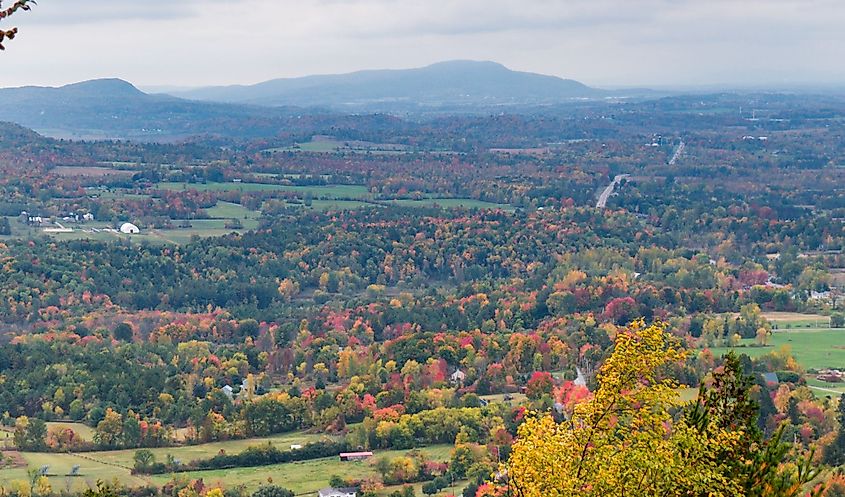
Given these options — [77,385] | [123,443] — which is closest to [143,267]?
[77,385]

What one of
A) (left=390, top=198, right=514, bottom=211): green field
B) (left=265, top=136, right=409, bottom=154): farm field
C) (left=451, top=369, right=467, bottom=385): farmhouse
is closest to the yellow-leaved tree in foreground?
(left=451, top=369, right=467, bottom=385): farmhouse

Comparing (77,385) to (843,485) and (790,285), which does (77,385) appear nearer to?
(843,485)

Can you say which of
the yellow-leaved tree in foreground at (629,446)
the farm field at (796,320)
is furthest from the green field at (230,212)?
the yellow-leaved tree in foreground at (629,446)

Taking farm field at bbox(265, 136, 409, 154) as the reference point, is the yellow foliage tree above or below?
above

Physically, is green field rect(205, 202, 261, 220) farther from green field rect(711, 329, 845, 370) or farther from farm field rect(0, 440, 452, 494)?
farm field rect(0, 440, 452, 494)

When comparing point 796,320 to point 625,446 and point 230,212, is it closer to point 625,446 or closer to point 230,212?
point 625,446
